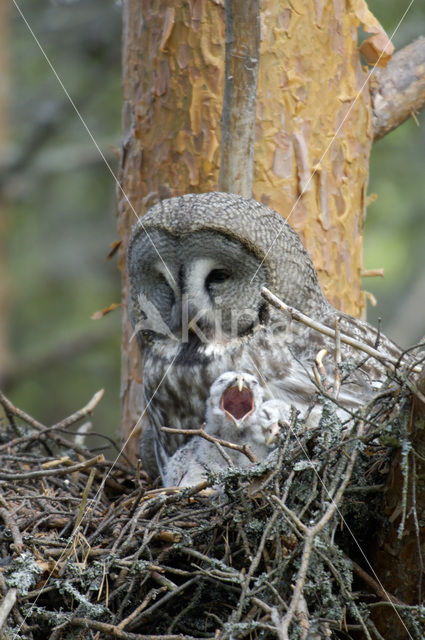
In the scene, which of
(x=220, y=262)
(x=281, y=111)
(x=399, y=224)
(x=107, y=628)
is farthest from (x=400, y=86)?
(x=399, y=224)

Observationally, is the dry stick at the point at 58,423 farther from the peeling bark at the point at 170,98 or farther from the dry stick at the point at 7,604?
the dry stick at the point at 7,604

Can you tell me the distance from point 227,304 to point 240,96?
33.7 inches

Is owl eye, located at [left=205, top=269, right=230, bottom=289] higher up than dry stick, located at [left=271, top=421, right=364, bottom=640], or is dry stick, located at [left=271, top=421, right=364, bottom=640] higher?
owl eye, located at [left=205, top=269, right=230, bottom=289]

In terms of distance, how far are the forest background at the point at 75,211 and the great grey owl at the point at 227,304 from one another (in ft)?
3.21

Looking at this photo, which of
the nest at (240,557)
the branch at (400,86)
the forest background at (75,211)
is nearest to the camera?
the nest at (240,557)

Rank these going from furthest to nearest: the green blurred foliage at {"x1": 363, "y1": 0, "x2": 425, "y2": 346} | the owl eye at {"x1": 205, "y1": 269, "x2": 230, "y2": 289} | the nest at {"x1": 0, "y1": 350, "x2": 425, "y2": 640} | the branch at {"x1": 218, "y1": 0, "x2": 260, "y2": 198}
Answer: the green blurred foliage at {"x1": 363, "y1": 0, "x2": 425, "y2": 346}
the owl eye at {"x1": 205, "y1": 269, "x2": 230, "y2": 289}
the branch at {"x1": 218, "y1": 0, "x2": 260, "y2": 198}
the nest at {"x1": 0, "y1": 350, "x2": 425, "y2": 640}

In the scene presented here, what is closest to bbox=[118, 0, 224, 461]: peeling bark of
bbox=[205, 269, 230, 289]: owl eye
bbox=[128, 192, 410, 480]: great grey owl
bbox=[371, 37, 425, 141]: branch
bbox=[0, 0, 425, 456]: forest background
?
bbox=[128, 192, 410, 480]: great grey owl

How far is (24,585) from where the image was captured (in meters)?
2.52

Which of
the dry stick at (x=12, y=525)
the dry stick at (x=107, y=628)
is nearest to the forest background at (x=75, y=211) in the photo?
the dry stick at (x=12, y=525)

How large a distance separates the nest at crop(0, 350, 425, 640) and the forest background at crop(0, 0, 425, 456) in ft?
5.89

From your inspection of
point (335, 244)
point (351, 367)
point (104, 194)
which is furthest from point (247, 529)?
point (104, 194)

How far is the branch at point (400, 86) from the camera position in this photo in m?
4.11

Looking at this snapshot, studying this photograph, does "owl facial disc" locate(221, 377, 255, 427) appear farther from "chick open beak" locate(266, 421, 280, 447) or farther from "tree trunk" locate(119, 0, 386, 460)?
"tree trunk" locate(119, 0, 386, 460)

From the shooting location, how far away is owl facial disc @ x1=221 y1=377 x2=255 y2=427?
327 centimetres
